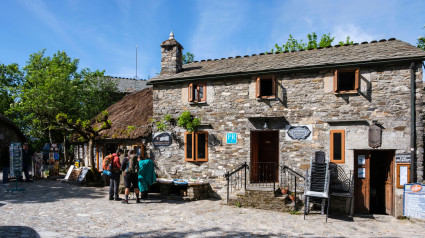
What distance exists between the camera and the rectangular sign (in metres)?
8.45

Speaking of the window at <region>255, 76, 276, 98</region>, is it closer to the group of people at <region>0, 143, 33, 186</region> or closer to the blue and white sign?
the blue and white sign

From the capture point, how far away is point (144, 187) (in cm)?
995

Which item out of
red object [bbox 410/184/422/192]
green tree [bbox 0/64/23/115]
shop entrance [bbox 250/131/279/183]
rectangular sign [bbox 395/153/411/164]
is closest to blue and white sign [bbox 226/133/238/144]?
shop entrance [bbox 250/131/279/183]

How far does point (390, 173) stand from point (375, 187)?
121cm

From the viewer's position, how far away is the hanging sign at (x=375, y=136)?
8.67 meters

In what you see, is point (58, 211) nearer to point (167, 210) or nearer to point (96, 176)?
point (167, 210)

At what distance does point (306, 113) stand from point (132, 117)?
8.10m

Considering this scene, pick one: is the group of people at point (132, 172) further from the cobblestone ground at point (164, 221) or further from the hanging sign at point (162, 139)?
the hanging sign at point (162, 139)

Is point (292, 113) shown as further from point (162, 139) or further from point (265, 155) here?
point (162, 139)

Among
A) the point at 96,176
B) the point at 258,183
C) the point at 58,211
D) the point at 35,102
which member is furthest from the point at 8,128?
the point at 258,183

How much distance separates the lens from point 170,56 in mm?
12352

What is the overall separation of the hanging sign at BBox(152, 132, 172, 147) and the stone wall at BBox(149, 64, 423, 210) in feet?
0.68

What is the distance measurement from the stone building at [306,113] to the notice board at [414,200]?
0.83ft

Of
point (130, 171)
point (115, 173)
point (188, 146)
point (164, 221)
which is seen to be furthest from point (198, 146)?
point (164, 221)
